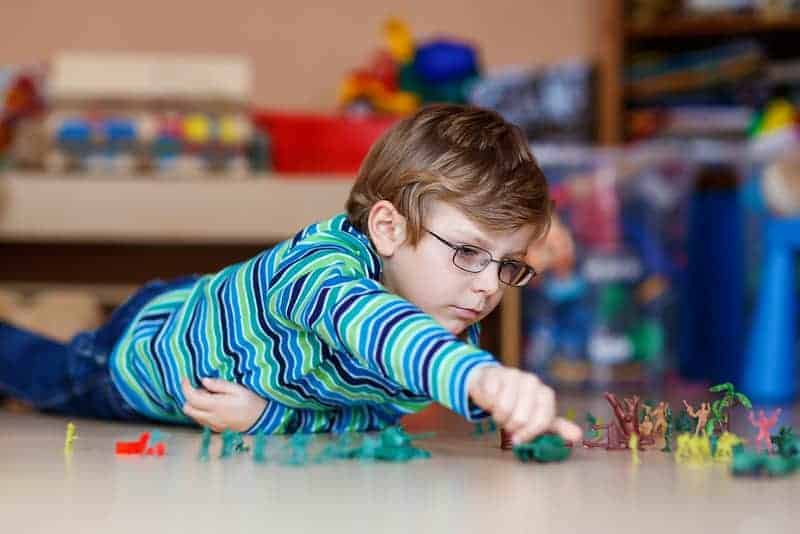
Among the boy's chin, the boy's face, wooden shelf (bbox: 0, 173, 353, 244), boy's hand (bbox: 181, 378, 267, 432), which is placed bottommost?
boy's hand (bbox: 181, 378, 267, 432)

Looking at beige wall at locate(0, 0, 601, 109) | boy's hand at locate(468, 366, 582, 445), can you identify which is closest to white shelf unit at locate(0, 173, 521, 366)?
beige wall at locate(0, 0, 601, 109)

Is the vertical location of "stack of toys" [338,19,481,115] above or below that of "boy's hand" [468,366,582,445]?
above

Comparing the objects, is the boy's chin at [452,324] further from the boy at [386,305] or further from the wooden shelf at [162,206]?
the wooden shelf at [162,206]

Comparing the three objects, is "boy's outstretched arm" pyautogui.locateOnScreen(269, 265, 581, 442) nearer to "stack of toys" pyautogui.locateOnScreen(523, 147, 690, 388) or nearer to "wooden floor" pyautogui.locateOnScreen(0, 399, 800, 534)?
"wooden floor" pyautogui.locateOnScreen(0, 399, 800, 534)

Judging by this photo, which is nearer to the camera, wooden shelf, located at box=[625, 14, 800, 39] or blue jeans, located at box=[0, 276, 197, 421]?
blue jeans, located at box=[0, 276, 197, 421]

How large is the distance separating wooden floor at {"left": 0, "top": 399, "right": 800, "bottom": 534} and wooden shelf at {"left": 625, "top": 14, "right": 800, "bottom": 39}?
1.99 meters

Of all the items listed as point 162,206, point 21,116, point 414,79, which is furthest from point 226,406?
point 21,116

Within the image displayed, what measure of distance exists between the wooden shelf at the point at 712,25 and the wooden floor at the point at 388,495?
1.99m

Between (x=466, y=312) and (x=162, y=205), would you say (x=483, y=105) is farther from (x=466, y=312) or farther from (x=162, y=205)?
(x=466, y=312)

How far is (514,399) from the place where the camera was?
2.99 feet

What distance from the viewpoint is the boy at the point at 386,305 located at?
968 mm

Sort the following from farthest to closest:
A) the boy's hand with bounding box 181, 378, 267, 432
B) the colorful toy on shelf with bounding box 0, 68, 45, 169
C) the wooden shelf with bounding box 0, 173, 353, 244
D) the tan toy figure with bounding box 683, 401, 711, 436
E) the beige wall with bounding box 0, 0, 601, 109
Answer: the beige wall with bounding box 0, 0, 601, 109 < the colorful toy on shelf with bounding box 0, 68, 45, 169 < the wooden shelf with bounding box 0, 173, 353, 244 < the boy's hand with bounding box 181, 378, 267, 432 < the tan toy figure with bounding box 683, 401, 711, 436

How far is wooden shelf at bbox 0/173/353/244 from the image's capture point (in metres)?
2.45

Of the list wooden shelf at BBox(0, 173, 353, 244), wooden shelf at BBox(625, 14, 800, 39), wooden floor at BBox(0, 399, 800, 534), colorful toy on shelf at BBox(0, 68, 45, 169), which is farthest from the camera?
wooden shelf at BBox(625, 14, 800, 39)
